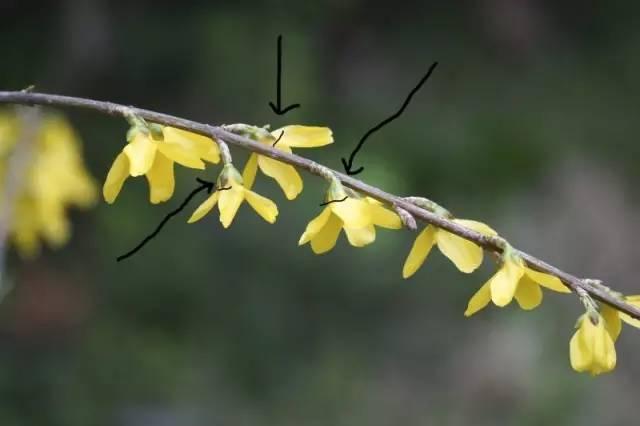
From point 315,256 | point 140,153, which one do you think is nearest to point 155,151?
point 140,153

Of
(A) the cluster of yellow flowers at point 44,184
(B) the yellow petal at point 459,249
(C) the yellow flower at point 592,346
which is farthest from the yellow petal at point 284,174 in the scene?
(A) the cluster of yellow flowers at point 44,184

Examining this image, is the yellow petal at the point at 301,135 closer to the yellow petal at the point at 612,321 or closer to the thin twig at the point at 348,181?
the thin twig at the point at 348,181

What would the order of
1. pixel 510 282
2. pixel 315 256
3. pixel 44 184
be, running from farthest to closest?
pixel 315 256 → pixel 44 184 → pixel 510 282

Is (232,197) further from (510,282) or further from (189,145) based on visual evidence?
(510,282)

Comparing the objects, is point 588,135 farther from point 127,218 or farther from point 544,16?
point 127,218

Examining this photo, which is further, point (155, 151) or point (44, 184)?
point (44, 184)

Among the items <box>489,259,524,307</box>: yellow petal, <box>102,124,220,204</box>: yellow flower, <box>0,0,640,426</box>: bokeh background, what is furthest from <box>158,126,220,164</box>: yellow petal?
<box>0,0,640,426</box>: bokeh background

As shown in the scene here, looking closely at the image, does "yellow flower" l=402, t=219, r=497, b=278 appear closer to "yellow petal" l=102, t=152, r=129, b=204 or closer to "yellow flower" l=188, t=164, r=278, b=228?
"yellow flower" l=188, t=164, r=278, b=228

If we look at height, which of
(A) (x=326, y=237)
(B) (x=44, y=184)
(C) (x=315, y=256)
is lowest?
(C) (x=315, y=256)
